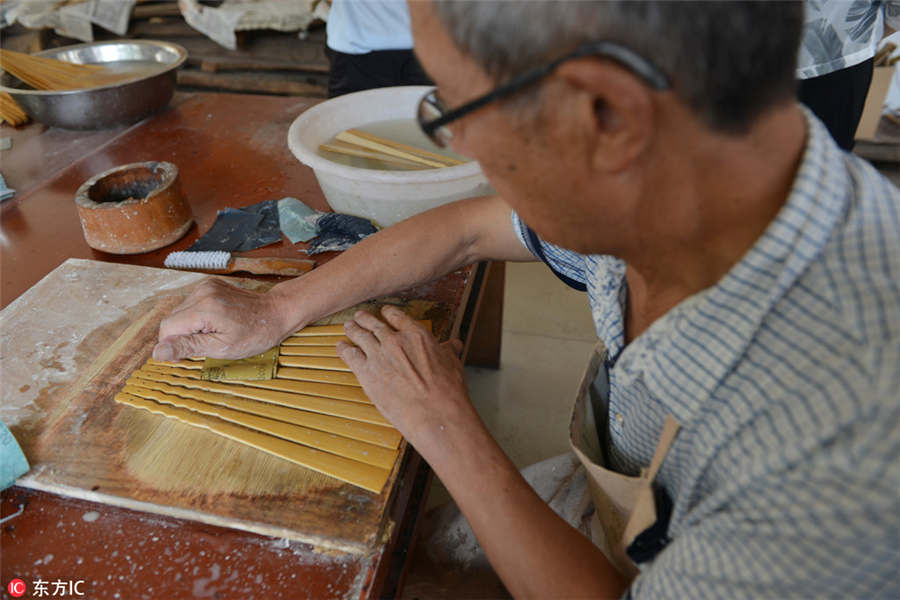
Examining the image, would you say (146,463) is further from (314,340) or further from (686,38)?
(686,38)

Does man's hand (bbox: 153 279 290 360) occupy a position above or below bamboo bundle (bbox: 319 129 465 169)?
below

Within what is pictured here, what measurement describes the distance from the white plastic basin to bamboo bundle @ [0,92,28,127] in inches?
59.0

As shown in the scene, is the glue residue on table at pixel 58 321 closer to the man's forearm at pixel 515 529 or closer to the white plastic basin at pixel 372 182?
the white plastic basin at pixel 372 182

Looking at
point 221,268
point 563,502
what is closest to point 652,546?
point 563,502

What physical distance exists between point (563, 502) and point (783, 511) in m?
0.73

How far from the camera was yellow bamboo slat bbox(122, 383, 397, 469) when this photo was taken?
1027 millimetres

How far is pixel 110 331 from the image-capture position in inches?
51.6

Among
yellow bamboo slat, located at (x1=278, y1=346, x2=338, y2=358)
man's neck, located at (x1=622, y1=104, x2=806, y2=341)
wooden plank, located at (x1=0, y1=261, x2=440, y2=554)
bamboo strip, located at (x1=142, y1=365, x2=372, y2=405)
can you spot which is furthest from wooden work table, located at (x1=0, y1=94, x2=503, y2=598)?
man's neck, located at (x1=622, y1=104, x2=806, y2=341)

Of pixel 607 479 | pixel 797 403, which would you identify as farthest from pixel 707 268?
pixel 607 479

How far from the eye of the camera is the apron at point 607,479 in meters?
0.90

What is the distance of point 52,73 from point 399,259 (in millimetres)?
1799

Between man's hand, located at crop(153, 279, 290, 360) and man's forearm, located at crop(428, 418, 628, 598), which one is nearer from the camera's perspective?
man's forearm, located at crop(428, 418, 628, 598)

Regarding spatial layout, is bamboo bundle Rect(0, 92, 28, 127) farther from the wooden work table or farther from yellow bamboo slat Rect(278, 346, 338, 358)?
yellow bamboo slat Rect(278, 346, 338, 358)

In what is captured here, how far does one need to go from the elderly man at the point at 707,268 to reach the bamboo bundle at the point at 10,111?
2315 mm
